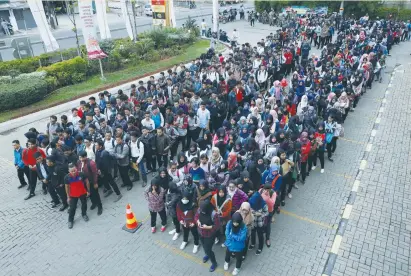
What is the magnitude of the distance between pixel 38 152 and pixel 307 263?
6.64 m

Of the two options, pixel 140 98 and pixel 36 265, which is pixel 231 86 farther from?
pixel 36 265

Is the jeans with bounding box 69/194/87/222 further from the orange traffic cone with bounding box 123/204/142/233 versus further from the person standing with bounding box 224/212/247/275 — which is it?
the person standing with bounding box 224/212/247/275

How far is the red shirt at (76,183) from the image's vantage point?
24.2 ft

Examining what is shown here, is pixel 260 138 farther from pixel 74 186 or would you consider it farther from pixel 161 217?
pixel 74 186

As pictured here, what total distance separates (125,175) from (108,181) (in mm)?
516

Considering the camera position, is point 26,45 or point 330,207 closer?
point 330,207

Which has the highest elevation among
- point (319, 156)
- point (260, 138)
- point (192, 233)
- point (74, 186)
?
point (260, 138)

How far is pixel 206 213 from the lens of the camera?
235 inches

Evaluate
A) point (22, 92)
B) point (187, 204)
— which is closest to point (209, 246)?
point (187, 204)

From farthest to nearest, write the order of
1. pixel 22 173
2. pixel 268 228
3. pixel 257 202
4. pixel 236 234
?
1. pixel 22 173
2. pixel 268 228
3. pixel 257 202
4. pixel 236 234

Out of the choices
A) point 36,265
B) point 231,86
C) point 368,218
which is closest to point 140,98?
point 231,86

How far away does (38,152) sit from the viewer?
8.22 meters

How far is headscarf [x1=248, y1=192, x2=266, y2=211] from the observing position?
6258 millimetres

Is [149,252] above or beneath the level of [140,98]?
beneath
